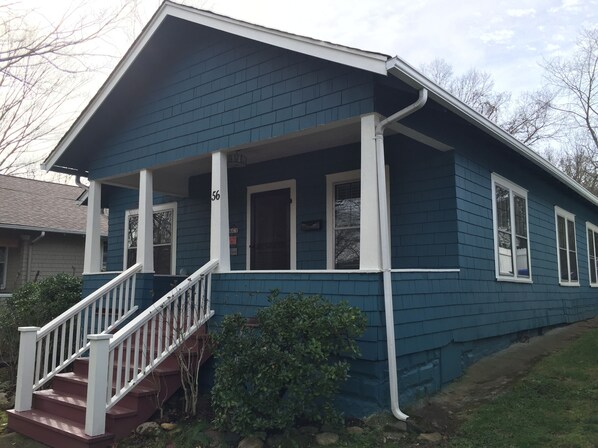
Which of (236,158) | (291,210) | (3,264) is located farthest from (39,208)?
(291,210)

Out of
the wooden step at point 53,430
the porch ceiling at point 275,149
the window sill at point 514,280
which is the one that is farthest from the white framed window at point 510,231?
the wooden step at point 53,430

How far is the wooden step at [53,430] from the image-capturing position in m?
4.87

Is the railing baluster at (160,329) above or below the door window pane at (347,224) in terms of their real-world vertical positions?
below

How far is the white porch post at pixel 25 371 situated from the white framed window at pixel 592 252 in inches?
512

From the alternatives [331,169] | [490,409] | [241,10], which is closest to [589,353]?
[490,409]

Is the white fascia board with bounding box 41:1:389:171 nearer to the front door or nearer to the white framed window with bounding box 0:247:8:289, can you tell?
the front door

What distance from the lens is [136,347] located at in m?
5.40

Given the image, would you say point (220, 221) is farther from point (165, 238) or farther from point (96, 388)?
point (165, 238)

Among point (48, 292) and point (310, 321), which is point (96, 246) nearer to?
point (48, 292)

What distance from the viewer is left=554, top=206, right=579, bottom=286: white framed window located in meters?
10.9

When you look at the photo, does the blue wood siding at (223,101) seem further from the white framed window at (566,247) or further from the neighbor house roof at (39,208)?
the white framed window at (566,247)

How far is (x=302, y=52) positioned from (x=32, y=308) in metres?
5.81

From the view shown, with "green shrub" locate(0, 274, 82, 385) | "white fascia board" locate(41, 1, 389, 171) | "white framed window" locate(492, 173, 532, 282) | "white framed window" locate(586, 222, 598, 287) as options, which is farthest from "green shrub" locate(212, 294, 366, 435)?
"white framed window" locate(586, 222, 598, 287)

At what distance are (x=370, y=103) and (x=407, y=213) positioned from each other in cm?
210
